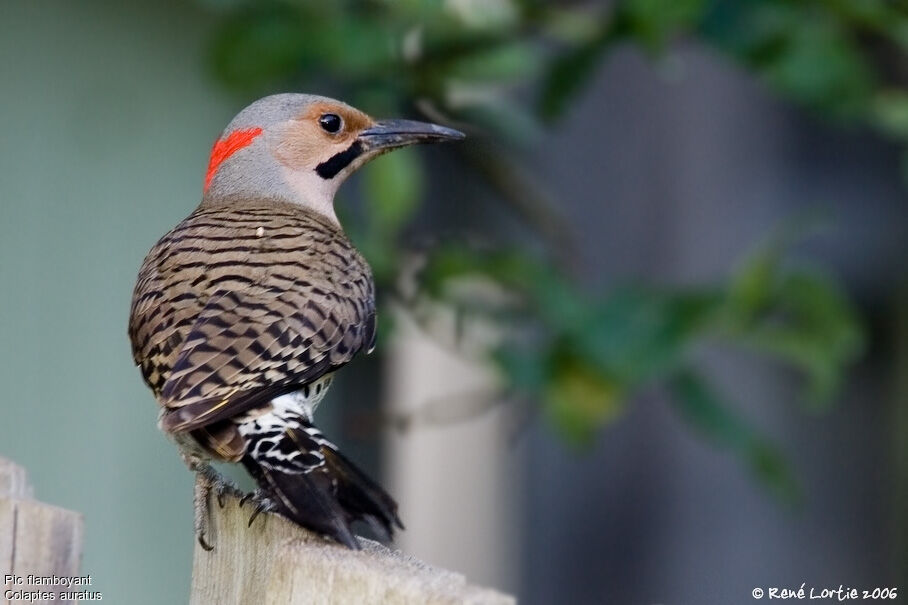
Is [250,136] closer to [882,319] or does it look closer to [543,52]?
[543,52]

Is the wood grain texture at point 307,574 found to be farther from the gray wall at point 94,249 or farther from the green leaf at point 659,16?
the gray wall at point 94,249

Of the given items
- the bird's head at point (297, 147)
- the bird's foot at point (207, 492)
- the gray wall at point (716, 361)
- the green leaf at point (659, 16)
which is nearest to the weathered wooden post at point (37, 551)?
→ the bird's foot at point (207, 492)

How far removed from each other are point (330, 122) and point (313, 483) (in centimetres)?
150

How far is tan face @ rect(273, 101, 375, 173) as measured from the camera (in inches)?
140

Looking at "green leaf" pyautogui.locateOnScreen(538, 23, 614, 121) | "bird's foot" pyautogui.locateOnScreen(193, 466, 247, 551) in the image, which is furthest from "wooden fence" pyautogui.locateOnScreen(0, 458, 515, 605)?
"green leaf" pyautogui.locateOnScreen(538, 23, 614, 121)

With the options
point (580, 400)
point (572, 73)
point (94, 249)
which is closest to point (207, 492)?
point (580, 400)

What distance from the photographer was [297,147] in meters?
3.54

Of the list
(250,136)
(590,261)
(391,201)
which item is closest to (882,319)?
(590,261)

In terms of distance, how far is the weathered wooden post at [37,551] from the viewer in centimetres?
197

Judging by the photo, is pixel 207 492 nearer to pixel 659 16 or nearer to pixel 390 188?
pixel 390 188

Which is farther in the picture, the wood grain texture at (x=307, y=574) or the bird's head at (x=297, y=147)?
the bird's head at (x=297, y=147)

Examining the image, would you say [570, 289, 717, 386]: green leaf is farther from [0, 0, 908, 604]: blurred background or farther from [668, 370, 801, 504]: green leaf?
[0, 0, 908, 604]: blurred background

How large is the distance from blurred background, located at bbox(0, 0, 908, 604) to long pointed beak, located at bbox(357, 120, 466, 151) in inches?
19.9

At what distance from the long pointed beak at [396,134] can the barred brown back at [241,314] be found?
436mm
